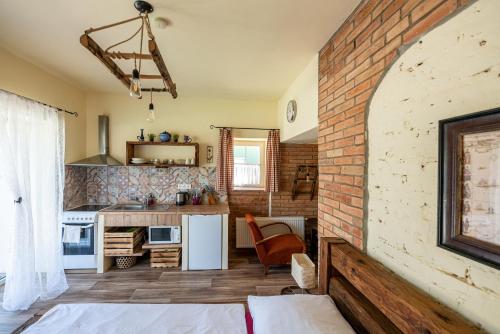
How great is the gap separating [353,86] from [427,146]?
29.2 inches

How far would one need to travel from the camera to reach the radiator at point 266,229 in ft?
12.3

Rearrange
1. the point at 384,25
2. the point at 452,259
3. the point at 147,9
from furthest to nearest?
the point at 147,9 → the point at 384,25 → the point at 452,259

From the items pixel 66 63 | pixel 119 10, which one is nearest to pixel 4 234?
pixel 66 63

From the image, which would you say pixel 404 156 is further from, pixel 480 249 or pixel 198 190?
pixel 198 190

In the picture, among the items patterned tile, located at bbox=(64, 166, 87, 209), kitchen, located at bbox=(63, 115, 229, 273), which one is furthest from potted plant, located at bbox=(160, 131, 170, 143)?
patterned tile, located at bbox=(64, 166, 87, 209)

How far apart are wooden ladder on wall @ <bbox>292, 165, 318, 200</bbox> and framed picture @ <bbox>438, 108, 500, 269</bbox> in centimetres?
297

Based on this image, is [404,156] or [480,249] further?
[404,156]

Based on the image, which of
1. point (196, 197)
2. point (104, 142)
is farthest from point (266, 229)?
point (104, 142)

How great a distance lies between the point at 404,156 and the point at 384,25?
777 millimetres

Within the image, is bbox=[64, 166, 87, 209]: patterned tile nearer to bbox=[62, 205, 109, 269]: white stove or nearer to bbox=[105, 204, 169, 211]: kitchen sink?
bbox=[62, 205, 109, 269]: white stove

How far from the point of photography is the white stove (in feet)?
9.64

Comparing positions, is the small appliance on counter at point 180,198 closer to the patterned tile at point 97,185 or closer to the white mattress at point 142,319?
the patterned tile at point 97,185

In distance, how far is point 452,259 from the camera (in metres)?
0.88

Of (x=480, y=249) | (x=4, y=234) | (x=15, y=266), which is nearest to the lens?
(x=480, y=249)
